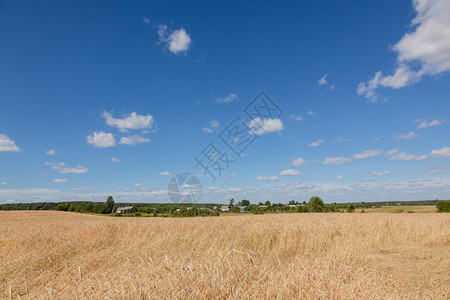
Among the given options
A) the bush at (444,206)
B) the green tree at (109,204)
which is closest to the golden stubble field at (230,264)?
the bush at (444,206)

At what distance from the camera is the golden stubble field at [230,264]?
2441mm

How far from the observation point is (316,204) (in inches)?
2660

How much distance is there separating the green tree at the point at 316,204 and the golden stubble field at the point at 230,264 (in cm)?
5684

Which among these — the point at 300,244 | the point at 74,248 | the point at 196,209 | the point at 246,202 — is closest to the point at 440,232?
the point at 300,244

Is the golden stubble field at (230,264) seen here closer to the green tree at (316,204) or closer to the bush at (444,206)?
the bush at (444,206)

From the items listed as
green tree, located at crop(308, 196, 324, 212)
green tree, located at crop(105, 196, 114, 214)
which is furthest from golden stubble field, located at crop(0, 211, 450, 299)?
green tree, located at crop(105, 196, 114, 214)

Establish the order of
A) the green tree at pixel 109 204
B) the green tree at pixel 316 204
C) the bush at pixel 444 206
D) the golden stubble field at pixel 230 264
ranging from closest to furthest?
the golden stubble field at pixel 230 264, the bush at pixel 444 206, the green tree at pixel 316 204, the green tree at pixel 109 204

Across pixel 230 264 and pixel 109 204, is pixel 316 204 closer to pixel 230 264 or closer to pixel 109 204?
pixel 109 204

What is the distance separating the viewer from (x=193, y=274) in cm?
252

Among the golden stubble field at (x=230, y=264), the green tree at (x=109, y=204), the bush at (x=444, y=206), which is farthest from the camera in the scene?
the green tree at (x=109, y=204)

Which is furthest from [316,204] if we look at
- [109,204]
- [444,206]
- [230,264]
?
[230,264]

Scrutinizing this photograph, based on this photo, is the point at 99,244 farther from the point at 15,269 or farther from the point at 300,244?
the point at 300,244

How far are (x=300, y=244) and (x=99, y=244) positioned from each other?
754cm

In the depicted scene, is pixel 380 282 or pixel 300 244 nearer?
pixel 380 282
